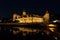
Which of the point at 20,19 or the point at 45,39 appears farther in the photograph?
the point at 20,19

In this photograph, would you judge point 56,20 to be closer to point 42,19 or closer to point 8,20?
point 42,19

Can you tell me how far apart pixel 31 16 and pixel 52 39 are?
13.6 meters

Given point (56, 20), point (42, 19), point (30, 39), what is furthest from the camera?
point (42, 19)

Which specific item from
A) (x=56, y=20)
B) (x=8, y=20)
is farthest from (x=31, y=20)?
(x=56, y=20)

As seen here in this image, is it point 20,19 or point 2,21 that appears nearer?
point 2,21

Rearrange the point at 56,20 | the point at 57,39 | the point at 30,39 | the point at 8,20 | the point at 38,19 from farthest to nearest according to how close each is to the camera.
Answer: the point at 38,19, the point at 8,20, the point at 56,20, the point at 30,39, the point at 57,39

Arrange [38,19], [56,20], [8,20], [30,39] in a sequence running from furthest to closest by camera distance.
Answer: [38,19] → [8,20] → [56,20] → [30,39]

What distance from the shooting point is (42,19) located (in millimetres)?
17500

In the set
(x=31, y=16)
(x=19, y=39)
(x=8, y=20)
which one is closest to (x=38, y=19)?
(x=31, y=16)

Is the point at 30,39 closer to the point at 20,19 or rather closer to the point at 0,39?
the point at 0,39

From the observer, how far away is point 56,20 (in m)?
14.4

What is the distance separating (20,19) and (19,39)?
13.5 metres

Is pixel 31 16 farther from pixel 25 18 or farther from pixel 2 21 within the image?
pixel 2 21

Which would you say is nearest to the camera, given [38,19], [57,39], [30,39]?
[57,39]
